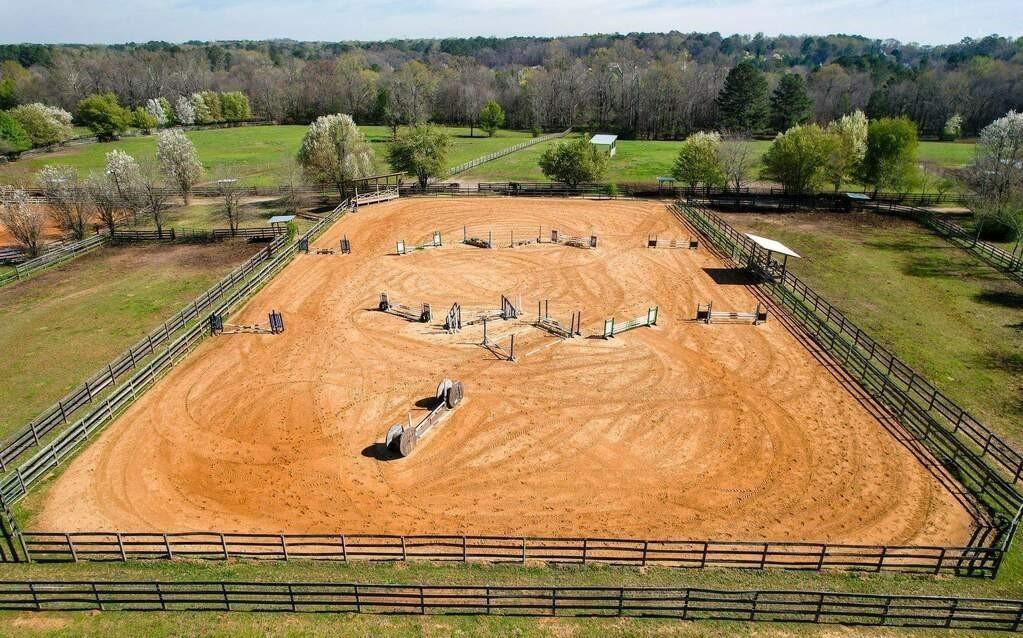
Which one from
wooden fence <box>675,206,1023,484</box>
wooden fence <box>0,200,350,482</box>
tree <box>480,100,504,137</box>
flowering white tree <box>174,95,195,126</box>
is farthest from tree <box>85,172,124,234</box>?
flowering white tree <box>174,95,195,126</box>

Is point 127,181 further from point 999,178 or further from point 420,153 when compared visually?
point 999,178

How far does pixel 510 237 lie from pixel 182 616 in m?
35.6

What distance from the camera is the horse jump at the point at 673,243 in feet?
143

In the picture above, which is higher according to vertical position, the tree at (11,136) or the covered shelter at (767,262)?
the tree at (11,136)

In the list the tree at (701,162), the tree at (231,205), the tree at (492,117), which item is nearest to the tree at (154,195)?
the tree at (231,205)

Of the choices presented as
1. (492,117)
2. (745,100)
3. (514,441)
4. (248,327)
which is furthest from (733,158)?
(492,117)

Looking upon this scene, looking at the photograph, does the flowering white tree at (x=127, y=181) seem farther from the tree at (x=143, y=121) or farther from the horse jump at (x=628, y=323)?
the tree at (x=143, y=121)

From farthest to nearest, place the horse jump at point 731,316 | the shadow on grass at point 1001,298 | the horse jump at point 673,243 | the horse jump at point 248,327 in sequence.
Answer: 1. the horse jump at point 673,243
2. the shadow on grass at point 1001,298
3. the horse jump at point 731,316
4. the horse jump at point 248,327

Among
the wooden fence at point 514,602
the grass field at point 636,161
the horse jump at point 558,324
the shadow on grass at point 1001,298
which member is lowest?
the wooden fence at point 514,602

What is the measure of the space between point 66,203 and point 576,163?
152 ft

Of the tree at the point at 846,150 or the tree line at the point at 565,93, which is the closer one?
the tree at the point at 846,150

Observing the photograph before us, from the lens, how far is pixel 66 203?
4606 cm

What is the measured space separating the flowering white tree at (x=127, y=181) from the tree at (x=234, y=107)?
7960 centimetres

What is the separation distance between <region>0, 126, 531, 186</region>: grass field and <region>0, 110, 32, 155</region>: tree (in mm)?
2051
